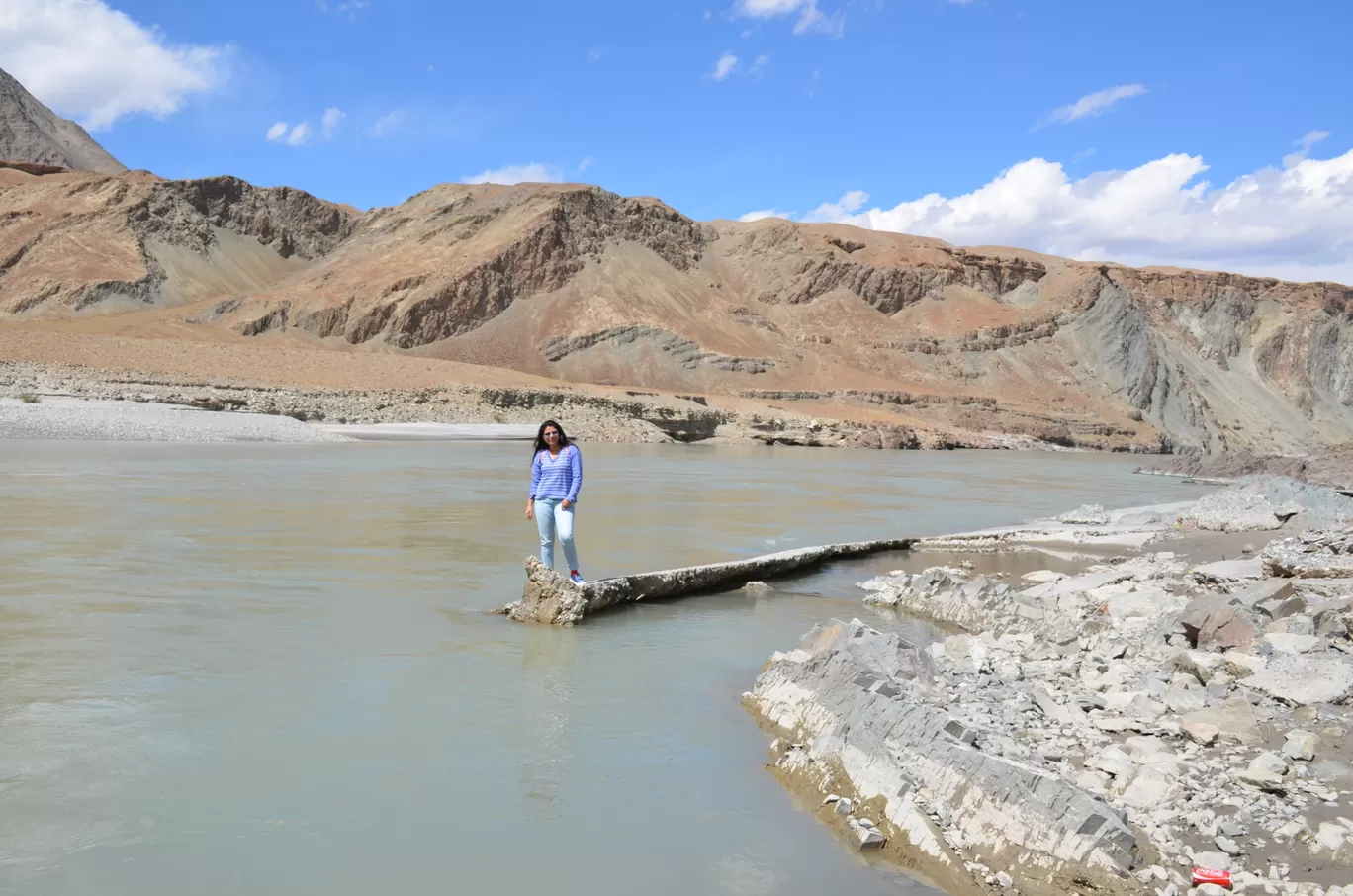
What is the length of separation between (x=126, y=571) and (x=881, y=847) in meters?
8.08

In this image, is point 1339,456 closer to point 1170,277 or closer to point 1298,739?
point 1298,739

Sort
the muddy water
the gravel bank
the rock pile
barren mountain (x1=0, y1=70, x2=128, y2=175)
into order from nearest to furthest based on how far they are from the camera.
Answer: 1. the muddy water
2. the rock pile
3. the gravel bank
4. barren mountain (x1=0, y1=70, x2=128, y2=175)

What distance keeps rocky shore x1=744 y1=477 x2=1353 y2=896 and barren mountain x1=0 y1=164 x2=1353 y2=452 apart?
169 feet

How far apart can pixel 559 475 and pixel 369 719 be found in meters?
3.44

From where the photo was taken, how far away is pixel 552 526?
912cm

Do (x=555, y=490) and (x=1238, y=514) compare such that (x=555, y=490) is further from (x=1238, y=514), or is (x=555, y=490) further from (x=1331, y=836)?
(x=1238, y=514)

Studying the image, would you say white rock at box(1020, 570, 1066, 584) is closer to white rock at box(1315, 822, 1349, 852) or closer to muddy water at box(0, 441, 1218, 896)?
muddy water at box(0, 441, 1218, 896)

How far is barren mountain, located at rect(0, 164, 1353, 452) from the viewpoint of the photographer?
247 ft

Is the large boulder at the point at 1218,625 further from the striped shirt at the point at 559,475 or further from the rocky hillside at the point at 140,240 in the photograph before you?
the rocky hillside at the point at 140,240

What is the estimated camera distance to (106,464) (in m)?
→ 21.4

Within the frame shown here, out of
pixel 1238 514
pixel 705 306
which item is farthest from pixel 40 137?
pixel 1238 514

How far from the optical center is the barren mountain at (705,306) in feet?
247

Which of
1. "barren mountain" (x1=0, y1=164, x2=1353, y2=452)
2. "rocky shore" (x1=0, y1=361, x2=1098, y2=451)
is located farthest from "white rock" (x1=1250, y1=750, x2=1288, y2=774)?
"barren mountain" (x1=0, y1=164, x2=1353, y2=452)

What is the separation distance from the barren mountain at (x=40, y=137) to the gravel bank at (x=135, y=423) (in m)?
116
